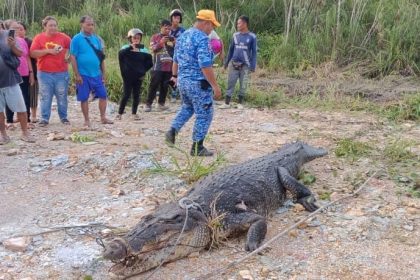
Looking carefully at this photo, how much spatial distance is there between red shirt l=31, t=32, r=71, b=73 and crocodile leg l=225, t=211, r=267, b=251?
3.63 meters

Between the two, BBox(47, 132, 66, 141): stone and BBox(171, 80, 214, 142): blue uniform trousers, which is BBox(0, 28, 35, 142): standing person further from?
BBox(171, 80, 214, 142): blue uniform trousers

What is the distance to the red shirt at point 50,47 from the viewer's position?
6.40 m

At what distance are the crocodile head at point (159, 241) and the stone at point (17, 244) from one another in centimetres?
77

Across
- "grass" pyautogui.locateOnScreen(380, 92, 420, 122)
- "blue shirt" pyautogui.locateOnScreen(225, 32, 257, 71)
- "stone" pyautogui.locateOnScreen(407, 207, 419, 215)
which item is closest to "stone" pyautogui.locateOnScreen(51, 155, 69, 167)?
"stone" pyautogui.locateOnScreen(407, 207, 419, 215)

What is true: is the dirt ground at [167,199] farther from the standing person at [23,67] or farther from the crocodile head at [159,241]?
the standing person at [23,67]

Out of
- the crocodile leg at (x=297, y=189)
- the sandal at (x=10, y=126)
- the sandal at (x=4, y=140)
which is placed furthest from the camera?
the sandal at (x=10, y=126)

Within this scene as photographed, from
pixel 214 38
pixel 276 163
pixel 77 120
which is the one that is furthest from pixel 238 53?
pixel 276 163

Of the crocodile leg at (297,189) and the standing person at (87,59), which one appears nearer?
the crocodile leg at (297,189)

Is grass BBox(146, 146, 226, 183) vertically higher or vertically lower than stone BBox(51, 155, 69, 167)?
higher

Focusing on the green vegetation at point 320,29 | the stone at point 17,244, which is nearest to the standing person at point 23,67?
the stone at point 17,244

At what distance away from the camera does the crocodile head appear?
309 cm

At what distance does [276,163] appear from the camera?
15.1 ft

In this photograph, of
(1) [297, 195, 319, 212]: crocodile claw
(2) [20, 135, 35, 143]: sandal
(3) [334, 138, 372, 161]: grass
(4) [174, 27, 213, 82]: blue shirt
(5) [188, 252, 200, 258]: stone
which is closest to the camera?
(5) [188, 252, 200, 258]: stone

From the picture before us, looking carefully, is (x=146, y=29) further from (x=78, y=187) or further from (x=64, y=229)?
(x=64, y=229)
